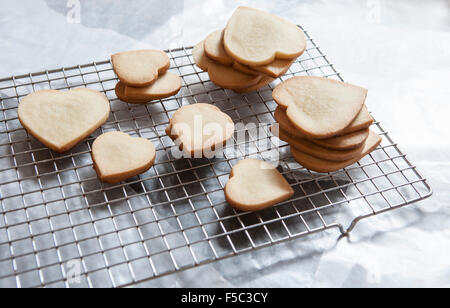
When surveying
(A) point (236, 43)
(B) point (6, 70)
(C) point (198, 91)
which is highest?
(A) point (236, 43)

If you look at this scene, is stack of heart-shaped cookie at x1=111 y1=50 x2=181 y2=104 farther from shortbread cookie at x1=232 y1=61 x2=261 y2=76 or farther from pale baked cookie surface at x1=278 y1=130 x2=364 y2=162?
pale baked cookie surface at x1=278 y1=130 x2=364 y2=162

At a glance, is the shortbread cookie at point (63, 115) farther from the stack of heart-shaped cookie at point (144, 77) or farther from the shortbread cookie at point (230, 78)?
the shortbread cookie at point (230, 78)

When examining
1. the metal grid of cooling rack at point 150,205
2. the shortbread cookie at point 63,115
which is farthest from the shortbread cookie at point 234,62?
the shortbread cookie at point 63,115

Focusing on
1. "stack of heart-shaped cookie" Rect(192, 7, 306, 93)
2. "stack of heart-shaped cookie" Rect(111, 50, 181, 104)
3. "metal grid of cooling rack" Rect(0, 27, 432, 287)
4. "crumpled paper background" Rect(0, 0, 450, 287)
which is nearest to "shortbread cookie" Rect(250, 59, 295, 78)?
"stack of heart-shaped cookie" Rect(192, 7, 306, 93)

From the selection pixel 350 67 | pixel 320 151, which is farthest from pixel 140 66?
pixel 350 67
